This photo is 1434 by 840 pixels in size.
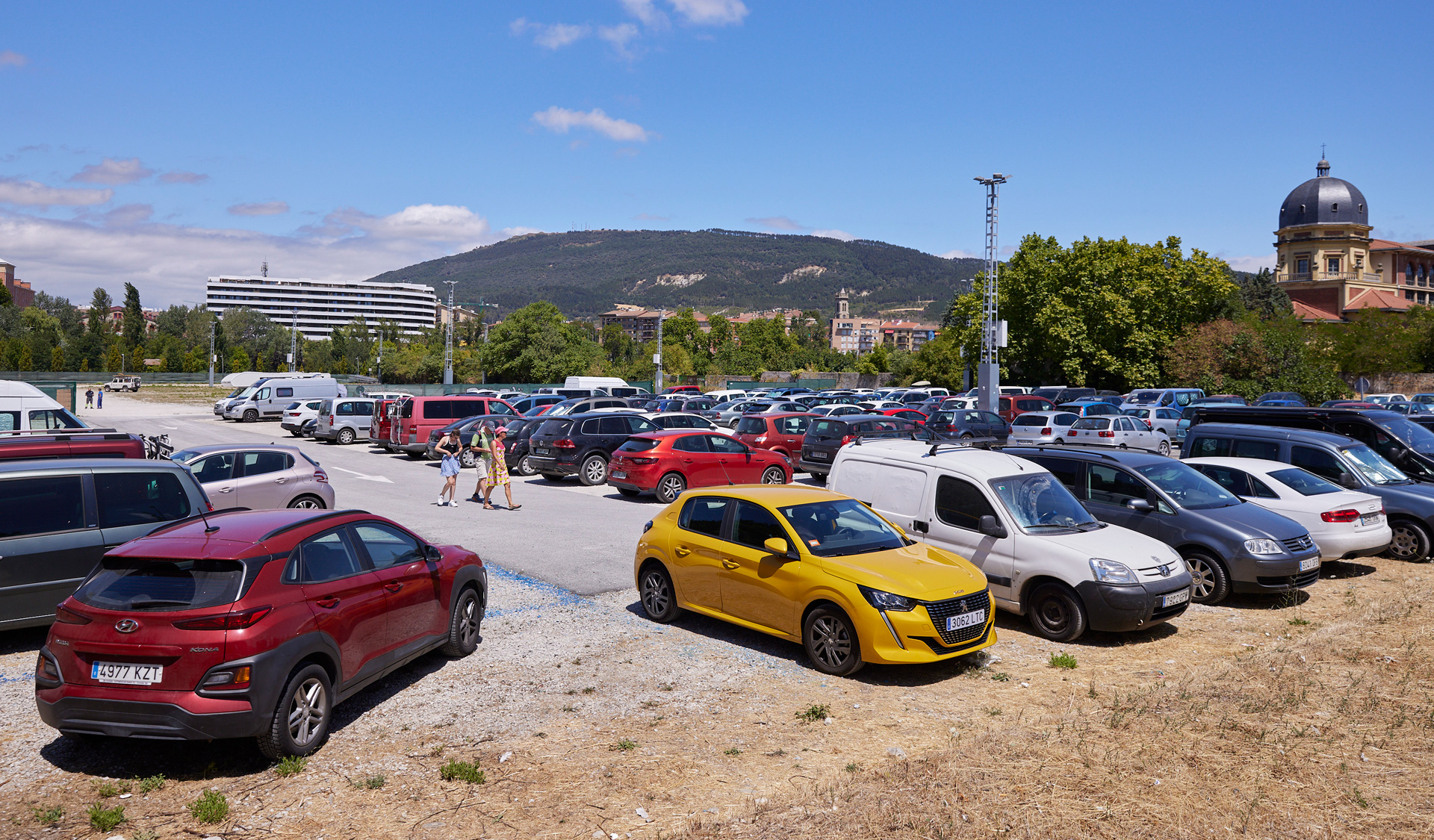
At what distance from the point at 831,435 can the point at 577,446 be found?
627cm

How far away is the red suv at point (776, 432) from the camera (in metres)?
23.9

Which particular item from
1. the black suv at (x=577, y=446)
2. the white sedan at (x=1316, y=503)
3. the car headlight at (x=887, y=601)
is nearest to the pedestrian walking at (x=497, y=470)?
the black suv at (x=577, y=446)

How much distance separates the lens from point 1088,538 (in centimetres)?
920

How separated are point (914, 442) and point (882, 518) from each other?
7.79ft

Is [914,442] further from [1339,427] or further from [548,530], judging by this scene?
[1339,427]

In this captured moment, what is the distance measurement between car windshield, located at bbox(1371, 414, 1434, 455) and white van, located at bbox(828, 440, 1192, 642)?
9379 mm

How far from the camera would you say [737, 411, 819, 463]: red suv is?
942 inches

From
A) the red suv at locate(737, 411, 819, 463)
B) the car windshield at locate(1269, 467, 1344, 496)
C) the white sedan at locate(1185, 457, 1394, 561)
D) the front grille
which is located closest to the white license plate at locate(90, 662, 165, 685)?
the front grille

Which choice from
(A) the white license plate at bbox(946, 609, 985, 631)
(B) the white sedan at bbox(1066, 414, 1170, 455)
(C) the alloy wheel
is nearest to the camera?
(C) the alloy wheel

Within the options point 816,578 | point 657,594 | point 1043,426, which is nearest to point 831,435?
point 1043,426

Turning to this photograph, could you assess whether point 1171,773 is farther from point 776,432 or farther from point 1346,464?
point 776,432

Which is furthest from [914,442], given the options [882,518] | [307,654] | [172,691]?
[172,691]

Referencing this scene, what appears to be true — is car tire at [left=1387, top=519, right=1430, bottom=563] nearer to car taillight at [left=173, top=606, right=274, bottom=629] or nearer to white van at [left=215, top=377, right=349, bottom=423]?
car taillight at [left=173, top=606, right=274, bottom=629]

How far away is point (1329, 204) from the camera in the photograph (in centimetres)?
9775
